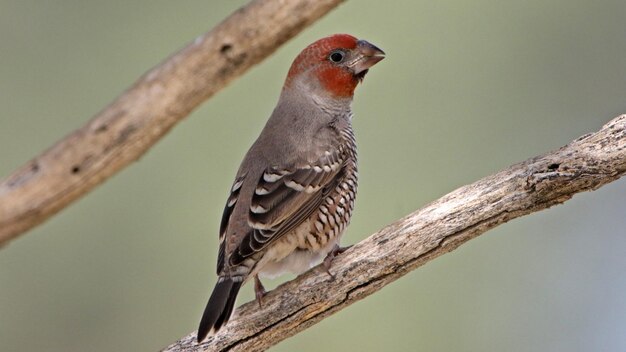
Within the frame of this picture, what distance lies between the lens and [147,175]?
7852 mm

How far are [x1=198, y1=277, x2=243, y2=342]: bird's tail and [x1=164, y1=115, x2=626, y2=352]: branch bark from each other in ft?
0.70

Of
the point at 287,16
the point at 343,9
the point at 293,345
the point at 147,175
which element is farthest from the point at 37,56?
the point at 287,16

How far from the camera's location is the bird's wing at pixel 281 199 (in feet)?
15.8

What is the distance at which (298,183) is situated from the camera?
5.18 metres

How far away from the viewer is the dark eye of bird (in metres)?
5.76

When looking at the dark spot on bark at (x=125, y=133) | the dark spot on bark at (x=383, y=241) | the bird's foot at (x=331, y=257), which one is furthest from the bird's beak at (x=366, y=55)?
the dark spot on bark at (x=125, y=133)

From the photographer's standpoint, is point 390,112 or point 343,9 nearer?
point 390,112

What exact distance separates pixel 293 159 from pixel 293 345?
2.78 metres

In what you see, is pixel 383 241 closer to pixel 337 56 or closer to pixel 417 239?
pixel 417 239

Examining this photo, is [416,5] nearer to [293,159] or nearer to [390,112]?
[390,112]

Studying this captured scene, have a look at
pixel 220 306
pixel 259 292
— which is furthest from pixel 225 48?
pixel 259 292

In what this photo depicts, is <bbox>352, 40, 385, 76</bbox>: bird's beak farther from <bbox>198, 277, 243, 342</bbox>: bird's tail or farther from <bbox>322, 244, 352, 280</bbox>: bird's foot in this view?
<bbox>198, 277, 243, 342</bbox>: bird's tail

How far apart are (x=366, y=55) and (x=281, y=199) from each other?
1286mm

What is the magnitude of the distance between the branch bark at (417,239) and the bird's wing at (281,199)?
30 centimetres
